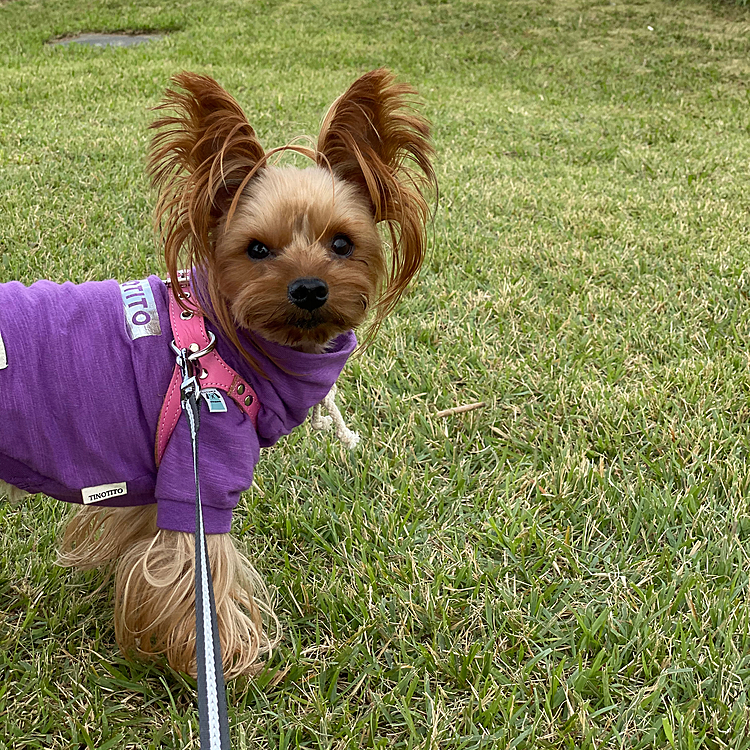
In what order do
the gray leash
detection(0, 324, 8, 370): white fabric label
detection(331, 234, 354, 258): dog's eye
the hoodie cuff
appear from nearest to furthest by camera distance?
the gray leash < detection(0, 324, 8, 370): white fabric label < the hoodie cuff < detection(331, 234, 354, 258): dog's eye

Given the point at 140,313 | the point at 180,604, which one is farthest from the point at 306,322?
the point at 180,604

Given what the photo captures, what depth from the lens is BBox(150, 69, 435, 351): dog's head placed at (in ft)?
5.50

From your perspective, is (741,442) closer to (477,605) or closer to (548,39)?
(477,605)

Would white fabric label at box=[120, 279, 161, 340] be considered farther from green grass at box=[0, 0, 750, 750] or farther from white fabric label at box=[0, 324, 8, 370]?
green grass at box=[0, 0, 750, 750]

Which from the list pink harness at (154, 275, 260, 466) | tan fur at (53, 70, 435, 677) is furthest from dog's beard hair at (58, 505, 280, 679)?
pink harness at (154, 275, 260, 466)

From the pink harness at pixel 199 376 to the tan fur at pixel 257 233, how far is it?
57 mm

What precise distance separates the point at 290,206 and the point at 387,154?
12.9 inches

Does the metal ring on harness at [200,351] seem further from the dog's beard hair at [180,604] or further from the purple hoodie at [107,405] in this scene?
the dog's beard hair at [180,604]

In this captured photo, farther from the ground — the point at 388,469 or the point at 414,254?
the point at 414,254

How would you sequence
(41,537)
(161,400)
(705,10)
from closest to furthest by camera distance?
(161,400), (41,537), (705,10)

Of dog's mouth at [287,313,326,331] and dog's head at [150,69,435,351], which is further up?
dog's head at [150,69,435,351]

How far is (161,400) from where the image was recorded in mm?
1683

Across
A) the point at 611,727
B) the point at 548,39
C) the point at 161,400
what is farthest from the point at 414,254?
the point at 548,39

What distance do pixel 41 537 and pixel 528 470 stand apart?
5.68 feet
